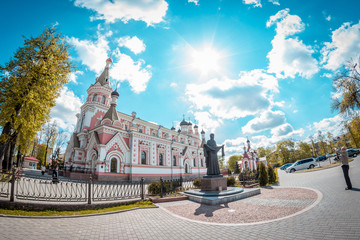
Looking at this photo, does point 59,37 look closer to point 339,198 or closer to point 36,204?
point 36,204

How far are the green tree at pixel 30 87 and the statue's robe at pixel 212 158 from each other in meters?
11.2

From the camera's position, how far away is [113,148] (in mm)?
21562

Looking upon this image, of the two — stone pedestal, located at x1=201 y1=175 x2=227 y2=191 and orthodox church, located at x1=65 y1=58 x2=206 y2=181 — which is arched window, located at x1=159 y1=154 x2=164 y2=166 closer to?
orthodox church, located at x1=65 y1=58 x2=206 y2=181

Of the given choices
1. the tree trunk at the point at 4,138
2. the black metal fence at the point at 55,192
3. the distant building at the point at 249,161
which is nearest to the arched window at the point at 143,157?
the black metal fence at the point at 55,192

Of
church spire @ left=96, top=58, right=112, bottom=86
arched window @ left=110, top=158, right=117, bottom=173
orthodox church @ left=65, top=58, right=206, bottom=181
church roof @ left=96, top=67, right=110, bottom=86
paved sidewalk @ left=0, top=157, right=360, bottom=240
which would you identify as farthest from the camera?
church spire @ left=96, top=58, right=112, bottom=86

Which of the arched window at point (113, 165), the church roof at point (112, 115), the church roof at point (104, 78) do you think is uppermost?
the church roof at point (104, 78)

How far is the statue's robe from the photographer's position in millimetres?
10992

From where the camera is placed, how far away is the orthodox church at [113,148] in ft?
69.1

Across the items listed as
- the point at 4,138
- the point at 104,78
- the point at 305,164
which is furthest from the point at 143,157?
the point at 305,164

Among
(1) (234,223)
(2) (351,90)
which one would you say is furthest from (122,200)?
(2) (351,90)

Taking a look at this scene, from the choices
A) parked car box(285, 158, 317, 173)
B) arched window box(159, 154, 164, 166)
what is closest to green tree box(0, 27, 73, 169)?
arched window box(159, 154, 164, 166)

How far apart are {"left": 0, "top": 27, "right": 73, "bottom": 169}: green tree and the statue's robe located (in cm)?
1121

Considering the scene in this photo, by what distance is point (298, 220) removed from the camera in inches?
189

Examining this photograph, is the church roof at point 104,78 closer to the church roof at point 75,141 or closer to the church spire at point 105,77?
the church spire at point 105,77
